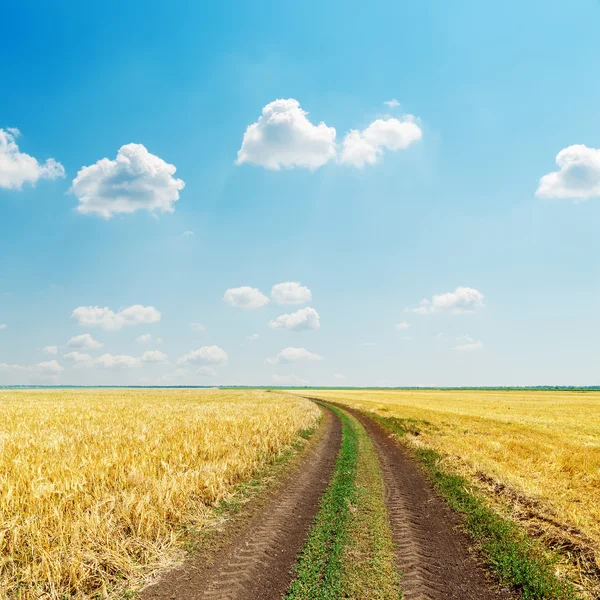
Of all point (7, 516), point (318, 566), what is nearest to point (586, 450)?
point (318, 566)

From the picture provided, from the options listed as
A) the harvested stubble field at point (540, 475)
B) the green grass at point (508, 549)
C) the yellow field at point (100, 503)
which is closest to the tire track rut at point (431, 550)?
the green grass at point (508, 549)

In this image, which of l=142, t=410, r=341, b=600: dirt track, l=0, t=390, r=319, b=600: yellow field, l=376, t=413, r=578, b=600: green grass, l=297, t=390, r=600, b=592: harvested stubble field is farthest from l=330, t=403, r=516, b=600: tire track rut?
l=0, t=390, r=319, b=600: yellow field

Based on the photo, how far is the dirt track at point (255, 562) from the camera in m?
5.72

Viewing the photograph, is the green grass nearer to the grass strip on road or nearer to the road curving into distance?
the road curving into distance

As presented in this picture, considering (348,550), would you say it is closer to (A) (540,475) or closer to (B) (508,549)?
(B) (508,549)

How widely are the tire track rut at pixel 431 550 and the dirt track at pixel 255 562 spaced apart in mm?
1941

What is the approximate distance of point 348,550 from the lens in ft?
22.7

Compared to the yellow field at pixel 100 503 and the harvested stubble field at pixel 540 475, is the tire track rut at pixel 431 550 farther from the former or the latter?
the yellow field at pixel 100 503

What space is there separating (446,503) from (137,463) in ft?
27.6

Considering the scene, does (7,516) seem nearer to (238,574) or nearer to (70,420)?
(238,574)

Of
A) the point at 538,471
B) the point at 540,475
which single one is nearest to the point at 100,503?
the point at 540,475

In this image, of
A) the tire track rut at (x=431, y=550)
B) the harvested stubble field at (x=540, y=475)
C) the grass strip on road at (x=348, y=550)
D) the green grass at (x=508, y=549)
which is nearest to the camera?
the grass strip on road at (x=348, y=550)

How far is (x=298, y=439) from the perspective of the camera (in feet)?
62.2

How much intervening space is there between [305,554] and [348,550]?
31.5 inches
